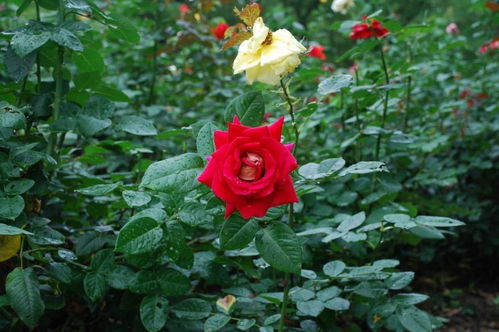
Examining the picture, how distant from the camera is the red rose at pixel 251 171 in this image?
2.82ft

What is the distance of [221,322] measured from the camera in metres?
1.14

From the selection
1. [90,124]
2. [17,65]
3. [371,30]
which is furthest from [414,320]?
[17,65]

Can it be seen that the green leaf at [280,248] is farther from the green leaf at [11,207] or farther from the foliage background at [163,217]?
the green leaf at [11,207]

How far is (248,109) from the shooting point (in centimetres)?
105

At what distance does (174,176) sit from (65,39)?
0.45m

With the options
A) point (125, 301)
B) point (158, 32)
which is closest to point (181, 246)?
point (125, 301)

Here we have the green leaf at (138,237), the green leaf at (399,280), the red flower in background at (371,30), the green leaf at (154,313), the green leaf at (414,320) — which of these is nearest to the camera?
the green leaf at (138,237)

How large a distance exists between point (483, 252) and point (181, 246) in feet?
7.30

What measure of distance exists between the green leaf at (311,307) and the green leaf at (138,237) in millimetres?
398

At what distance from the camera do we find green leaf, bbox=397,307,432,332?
1182mm

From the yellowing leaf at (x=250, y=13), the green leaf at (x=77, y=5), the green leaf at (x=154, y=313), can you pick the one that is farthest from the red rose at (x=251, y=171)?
the green leaf at (x=77, y=5)

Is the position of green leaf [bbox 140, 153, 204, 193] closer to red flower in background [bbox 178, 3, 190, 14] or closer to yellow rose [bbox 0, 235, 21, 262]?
yellow rose [bbox 0, 235, 21, 262]

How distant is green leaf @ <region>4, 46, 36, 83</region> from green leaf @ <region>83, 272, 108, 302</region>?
49cm

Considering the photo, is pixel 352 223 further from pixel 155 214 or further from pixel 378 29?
pixel 378 29
